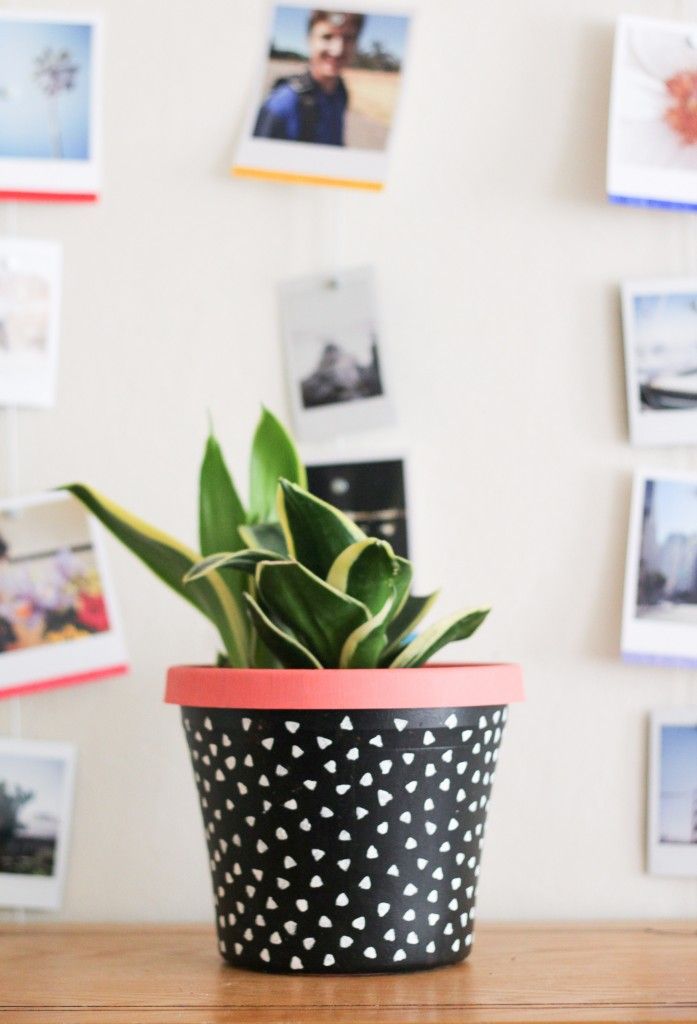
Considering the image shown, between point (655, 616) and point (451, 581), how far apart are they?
6.2 inches

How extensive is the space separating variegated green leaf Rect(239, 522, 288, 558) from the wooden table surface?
0.81 ft

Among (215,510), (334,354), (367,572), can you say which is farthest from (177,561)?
(334,354)

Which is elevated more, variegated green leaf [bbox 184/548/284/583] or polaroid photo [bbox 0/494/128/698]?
variegated green leaf [bbox 184/548/284/583]

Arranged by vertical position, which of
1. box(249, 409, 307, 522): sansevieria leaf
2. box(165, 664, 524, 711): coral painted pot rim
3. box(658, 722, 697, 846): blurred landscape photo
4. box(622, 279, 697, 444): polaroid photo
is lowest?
box(658, 722, 697, 846): blurred landscape photo

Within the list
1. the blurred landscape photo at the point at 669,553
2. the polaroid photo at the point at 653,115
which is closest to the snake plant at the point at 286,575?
the blurred landscape photo at the point at 669,553

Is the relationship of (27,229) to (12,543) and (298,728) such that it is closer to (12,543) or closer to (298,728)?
(12,543)

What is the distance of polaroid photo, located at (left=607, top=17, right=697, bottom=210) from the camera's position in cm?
90

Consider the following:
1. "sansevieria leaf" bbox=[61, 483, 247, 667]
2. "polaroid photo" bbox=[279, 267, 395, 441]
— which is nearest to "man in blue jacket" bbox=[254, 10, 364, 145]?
"polaroid photo" bbox=[279, 267, 395, 441]

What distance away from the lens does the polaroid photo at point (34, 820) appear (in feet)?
2.86

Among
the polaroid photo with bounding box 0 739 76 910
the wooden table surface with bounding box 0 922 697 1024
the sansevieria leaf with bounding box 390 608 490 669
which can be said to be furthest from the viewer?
the polaroid photo with bounding box 0 739 76 910

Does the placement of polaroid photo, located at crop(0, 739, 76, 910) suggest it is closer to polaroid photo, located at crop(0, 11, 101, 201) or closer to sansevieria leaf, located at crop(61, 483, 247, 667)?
sansevieria leaf, located at crop(61, 483, 247, 667)

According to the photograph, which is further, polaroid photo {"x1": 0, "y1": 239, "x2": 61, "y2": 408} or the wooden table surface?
polaroid photo {"x1": 0, "y1": 239, "x2": 61, "y2": 408}

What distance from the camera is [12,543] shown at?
0.89 metres

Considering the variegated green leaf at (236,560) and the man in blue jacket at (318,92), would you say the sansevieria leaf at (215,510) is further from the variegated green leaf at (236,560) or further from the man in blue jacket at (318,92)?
the man in blue jacket at (318,92)
